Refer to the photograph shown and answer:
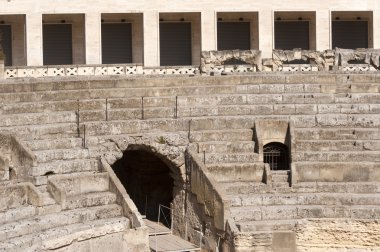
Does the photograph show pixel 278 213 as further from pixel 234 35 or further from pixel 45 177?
pixel 234 35

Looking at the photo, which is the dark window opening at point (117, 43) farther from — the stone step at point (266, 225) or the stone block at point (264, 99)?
the stone step at point (266, 225)

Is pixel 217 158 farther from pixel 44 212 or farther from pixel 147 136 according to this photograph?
pixel 44 212

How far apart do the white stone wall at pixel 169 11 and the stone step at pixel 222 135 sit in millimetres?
18053

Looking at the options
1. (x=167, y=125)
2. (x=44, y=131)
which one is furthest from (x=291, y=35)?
(x=44, y=131)

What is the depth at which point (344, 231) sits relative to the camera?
2820 cm

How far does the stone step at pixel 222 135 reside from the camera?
31.1 meters

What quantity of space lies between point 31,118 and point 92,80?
3.48 m

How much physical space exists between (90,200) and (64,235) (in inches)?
98.1

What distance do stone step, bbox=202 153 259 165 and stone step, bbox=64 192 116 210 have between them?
3399mm

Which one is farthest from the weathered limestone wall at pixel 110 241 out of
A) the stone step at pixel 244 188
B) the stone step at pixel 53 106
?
the stone step at pixel 53 106

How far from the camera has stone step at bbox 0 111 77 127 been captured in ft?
99.8

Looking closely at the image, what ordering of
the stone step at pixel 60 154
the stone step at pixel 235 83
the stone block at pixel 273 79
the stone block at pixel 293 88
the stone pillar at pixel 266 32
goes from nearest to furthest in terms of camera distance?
the stone step at pixel 60 154 → the stone step at pixel 235 83 → the stone block at pixel 293 88 → the stone block at pixel 273 79 → the stone pillar at pixel 266 32

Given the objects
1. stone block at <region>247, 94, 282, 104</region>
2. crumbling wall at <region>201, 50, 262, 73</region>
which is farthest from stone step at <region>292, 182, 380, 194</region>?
crumbling wall at <region>201, 50, 262, 73</region>

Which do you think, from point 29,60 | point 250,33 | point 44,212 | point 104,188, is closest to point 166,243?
point 104,188
